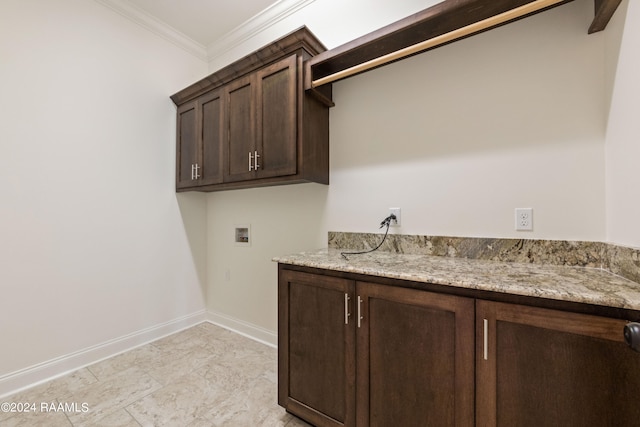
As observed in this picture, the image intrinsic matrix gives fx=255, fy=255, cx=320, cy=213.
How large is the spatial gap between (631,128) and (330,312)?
1.47 metres

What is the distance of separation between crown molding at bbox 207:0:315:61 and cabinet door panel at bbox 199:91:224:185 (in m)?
0.82

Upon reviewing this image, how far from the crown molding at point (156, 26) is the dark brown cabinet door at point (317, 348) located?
2757mm

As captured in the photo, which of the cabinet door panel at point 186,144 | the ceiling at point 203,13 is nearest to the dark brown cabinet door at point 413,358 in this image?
the cabinet door panel at point 186,144

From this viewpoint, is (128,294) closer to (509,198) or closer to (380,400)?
(380,400)

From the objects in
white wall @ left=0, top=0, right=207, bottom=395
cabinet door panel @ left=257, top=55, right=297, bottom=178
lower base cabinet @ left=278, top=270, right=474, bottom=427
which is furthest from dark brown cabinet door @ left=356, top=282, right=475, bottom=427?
white wall @ left=0, top=0, right=207, bottom=395

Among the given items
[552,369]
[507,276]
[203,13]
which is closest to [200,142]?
[203,13]

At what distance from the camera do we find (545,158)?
4.28 ft

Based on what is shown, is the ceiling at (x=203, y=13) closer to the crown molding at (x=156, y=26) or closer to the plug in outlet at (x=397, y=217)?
the crown molding at (x=156, y=26)

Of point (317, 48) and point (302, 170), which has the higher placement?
point (317, 48)

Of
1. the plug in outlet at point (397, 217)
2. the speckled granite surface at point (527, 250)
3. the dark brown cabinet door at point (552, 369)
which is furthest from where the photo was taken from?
the plug in outlet at point (397, 217)

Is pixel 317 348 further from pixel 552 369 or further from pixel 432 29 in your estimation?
pixel 432 29

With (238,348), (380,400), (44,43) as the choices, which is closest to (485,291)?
(380,400)

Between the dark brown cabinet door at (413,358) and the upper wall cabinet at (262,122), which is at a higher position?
the upper wall cabinet at (262,122)

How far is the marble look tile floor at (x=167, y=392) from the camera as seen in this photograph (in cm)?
149
